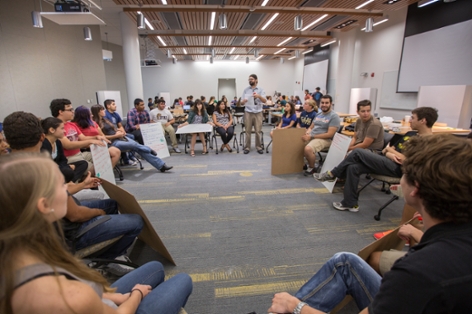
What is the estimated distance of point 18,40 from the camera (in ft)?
17.9

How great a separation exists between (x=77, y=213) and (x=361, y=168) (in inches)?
111

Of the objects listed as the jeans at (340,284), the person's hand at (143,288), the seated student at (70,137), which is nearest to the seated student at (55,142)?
the seated student at (70,137)

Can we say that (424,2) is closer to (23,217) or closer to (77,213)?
(77,213)

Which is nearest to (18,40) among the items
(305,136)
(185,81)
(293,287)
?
(305,136)

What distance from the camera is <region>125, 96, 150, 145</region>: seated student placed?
511 centimetres

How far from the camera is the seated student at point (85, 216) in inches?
59.5

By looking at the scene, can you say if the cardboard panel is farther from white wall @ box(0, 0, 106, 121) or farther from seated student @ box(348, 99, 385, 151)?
white wall @ box(0, 0, 106, 121)

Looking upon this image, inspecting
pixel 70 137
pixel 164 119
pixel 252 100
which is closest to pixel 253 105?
pixel 252 100

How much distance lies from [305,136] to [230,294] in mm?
2956

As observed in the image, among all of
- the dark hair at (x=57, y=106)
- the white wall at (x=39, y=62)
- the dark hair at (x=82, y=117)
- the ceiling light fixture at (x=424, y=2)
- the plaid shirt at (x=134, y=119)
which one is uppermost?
the ceiling light fixture at (x=424, y=2)

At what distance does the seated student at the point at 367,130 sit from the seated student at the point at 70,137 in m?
3.43

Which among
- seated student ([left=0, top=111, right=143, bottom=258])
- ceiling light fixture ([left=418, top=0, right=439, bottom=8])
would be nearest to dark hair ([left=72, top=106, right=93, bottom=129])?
seated student ([left=0, top=111, right=143, bottom=258])

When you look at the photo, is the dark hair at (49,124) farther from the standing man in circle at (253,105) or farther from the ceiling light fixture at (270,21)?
the ceiling light fixture at (270,21)

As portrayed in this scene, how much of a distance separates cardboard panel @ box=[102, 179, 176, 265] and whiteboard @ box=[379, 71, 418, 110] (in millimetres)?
7598
